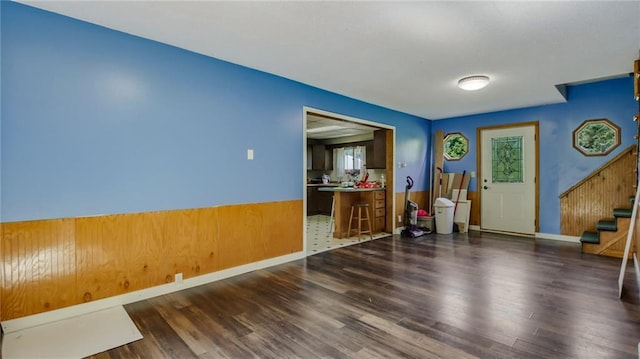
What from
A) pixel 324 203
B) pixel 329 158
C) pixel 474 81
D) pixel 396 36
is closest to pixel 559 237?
pixel 474 81

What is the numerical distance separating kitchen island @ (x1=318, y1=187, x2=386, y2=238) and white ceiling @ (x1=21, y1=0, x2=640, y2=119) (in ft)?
6.97

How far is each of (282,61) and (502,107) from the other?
4533 millimetres

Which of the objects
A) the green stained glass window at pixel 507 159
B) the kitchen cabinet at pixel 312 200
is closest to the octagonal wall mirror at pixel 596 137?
the green stained glass window at pixel 507 159

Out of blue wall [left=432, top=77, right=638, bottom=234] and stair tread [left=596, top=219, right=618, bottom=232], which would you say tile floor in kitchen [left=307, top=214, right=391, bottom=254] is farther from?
stair tread [left=596, top=219, right=618, bottom=232]

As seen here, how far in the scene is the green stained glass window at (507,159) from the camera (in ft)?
19.0

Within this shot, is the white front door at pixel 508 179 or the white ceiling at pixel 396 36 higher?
the white ceiling at pixel 396 36

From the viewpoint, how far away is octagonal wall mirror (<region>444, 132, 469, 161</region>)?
21.4ft

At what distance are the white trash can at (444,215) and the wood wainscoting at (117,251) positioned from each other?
365 cm

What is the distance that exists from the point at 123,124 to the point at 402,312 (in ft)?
9.68

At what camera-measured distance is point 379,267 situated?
12.3 feet

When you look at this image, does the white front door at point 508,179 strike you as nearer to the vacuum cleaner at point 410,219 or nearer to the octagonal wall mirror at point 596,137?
the octagonal wall mirror at point 596,137

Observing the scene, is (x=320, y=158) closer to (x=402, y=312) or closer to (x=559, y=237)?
(x=559, y=237)

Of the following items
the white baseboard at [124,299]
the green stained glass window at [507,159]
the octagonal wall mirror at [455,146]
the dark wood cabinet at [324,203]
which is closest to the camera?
the white baseboard at [124,299]

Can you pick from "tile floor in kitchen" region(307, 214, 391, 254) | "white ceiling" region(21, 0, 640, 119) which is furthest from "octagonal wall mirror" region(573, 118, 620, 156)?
"tile floor in kitchen" region(307, 214, 391, 254)
